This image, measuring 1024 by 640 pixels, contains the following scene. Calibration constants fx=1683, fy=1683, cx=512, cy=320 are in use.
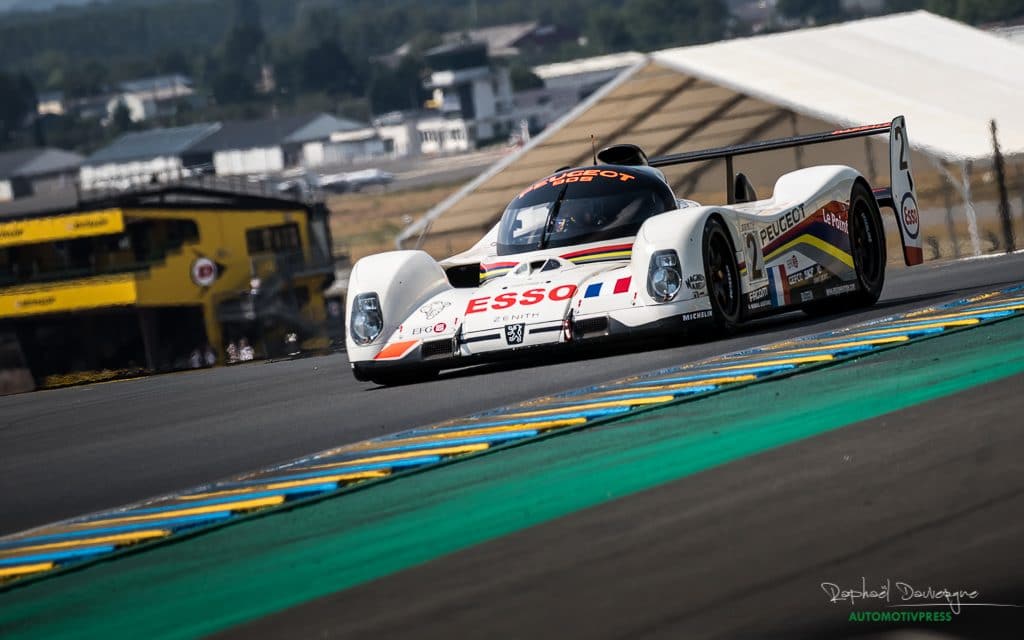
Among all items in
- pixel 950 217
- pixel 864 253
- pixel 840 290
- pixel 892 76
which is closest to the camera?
pixel 840 290

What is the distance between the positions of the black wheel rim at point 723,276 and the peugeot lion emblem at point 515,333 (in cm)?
131

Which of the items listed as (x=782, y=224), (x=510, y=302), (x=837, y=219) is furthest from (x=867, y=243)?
(x=510, y=302)

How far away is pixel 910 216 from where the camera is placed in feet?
47.6

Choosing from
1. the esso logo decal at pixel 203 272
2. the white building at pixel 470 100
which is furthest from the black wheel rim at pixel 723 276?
the white building at pixel 470 100

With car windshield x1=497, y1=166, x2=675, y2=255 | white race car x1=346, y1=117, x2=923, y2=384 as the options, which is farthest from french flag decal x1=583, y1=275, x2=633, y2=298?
car windshield x1=497, y1=166, x2=675, y2=255

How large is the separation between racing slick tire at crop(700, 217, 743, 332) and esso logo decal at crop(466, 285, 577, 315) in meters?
0.91

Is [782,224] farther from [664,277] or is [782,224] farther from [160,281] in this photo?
[160,281]

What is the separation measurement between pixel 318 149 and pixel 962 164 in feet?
447

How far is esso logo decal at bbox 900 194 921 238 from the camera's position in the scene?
1432 cm

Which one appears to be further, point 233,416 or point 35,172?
point 35,172

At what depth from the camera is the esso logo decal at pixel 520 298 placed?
11133mm

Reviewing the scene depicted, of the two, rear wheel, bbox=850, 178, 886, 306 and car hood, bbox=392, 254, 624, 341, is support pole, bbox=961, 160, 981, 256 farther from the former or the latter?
car hood, bbox=392, 254, 624, 341

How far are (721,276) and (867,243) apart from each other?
2.81m

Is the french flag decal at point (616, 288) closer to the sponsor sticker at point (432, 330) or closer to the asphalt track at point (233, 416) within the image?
the asphalt track at point (233, 416)
